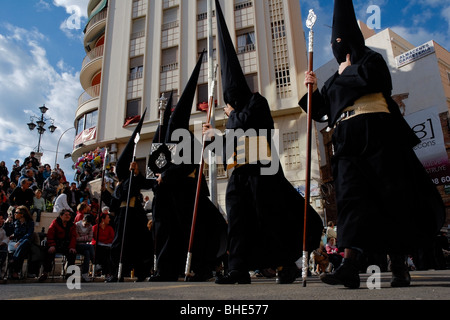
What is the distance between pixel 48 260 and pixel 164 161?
3.16 meters

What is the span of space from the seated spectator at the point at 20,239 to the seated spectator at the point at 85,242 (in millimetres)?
931

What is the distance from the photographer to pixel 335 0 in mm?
3918

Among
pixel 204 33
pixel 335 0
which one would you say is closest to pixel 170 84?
pixel 204 33

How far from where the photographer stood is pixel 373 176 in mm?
3215

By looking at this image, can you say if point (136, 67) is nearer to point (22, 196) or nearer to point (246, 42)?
point (246, 42)

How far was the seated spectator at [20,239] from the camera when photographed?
7.31 meters

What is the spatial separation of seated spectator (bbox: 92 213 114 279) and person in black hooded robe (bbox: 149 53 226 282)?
216 cm

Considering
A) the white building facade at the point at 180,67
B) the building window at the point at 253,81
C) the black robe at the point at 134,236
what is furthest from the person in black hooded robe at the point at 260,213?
the building window at the point at 253,81

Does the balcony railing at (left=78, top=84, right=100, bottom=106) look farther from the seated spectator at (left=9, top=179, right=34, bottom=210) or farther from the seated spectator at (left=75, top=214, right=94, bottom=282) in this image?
the seated spectator at (left=75, top=214, right=94, bottom=282)

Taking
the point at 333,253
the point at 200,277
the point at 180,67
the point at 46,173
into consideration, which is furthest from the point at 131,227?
the point at 180,67

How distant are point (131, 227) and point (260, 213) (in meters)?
3.72

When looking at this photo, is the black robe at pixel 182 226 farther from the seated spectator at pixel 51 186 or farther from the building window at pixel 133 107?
the building window at pixel 133 107

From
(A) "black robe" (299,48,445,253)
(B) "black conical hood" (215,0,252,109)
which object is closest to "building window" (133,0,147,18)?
A: (B) "black conical hood" (215,0,252,109)

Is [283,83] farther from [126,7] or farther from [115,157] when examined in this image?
[126,7]
